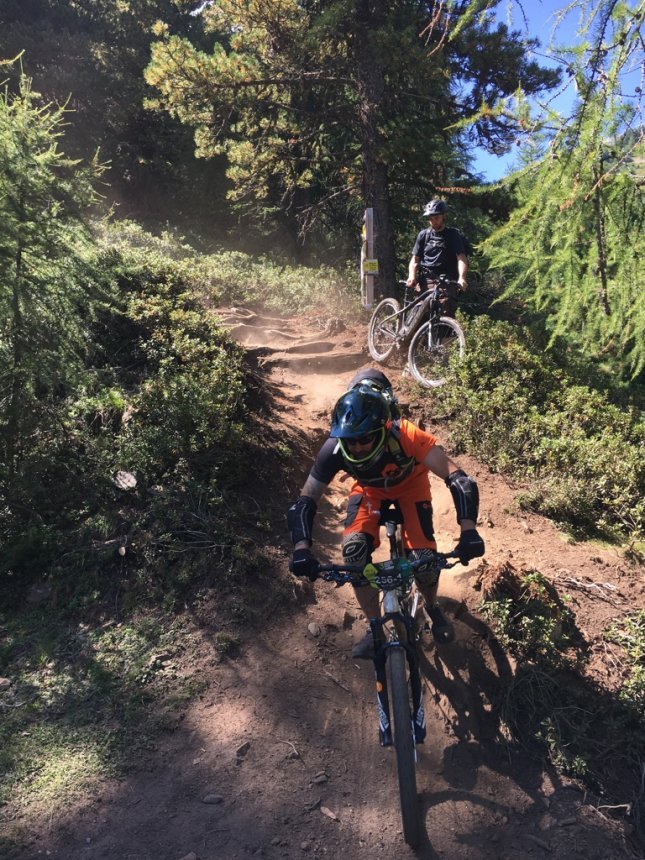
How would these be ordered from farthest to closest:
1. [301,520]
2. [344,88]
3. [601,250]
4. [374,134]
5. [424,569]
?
[344,88] → [374,134] → [601,250] → [301,520] → [424,569]

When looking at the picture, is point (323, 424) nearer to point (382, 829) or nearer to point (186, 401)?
point (186, 401)

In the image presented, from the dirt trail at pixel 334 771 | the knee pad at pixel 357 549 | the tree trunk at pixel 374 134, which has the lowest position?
the dirt trail at pixel 334 771

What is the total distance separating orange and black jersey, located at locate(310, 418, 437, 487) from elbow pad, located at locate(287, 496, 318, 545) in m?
0.19

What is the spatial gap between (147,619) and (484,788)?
2.73 m

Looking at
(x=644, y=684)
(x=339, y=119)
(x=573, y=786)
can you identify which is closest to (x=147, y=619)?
(x=573, y=786)

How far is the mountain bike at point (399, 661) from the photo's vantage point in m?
2.91

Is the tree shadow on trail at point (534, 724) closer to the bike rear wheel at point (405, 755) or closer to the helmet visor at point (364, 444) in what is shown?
the bike rear wheel at point (405, 755)

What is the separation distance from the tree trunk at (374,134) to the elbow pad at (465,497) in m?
8.66

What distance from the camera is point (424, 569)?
10.4 feet

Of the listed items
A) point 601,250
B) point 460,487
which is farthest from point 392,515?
point 601,250

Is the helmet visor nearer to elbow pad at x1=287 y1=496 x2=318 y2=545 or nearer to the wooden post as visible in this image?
elbow pad at x1=287 y1=496 x2=318 y2=545

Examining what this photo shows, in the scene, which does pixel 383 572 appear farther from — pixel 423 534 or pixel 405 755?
pixel 405 755

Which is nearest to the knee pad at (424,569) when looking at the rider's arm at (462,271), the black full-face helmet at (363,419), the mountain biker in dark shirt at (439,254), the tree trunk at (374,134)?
the black full-face helmet at (363,419)

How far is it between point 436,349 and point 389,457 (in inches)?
197
